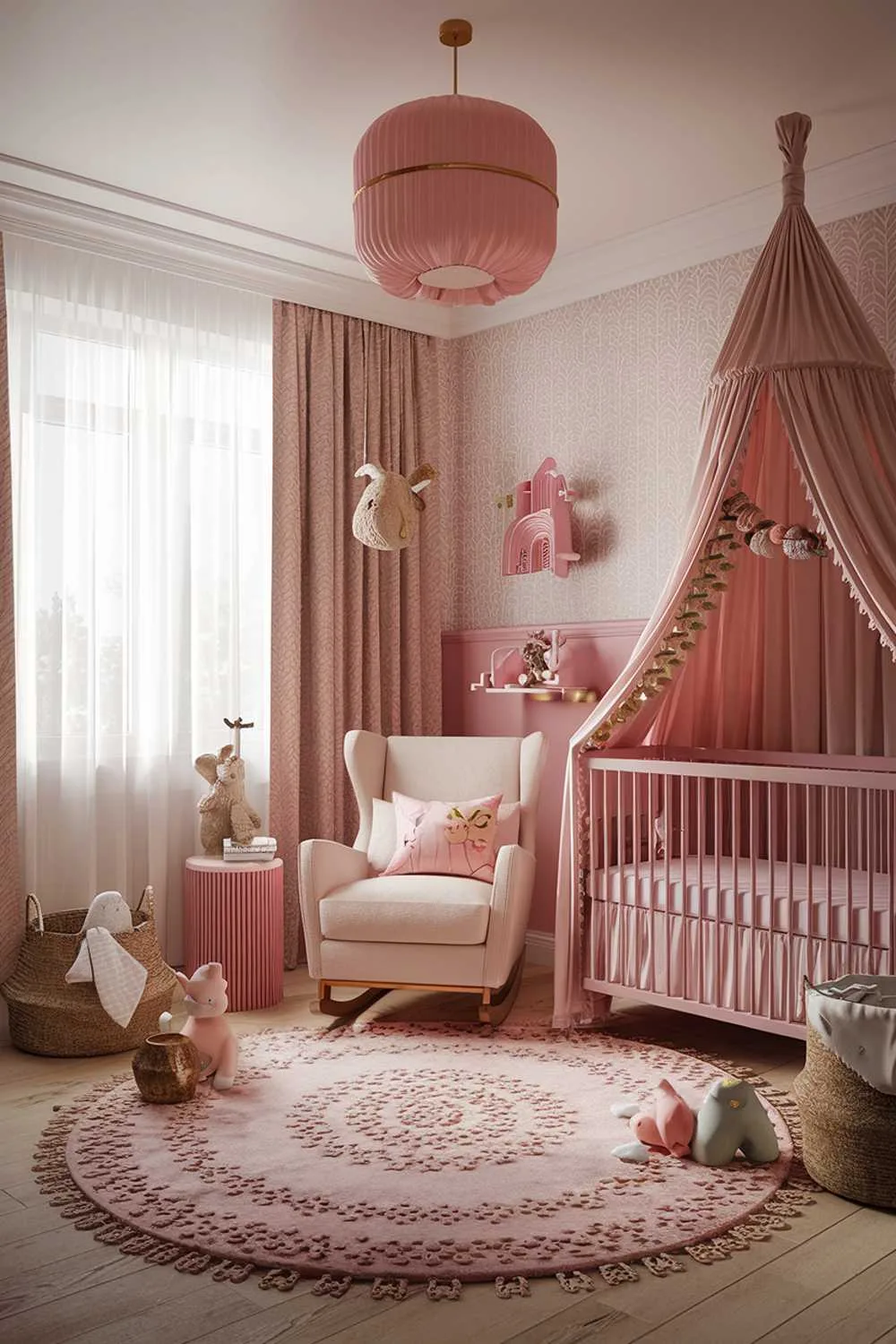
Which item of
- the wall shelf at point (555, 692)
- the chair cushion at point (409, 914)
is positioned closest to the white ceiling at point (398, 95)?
the wall shelf at point (555, 692)

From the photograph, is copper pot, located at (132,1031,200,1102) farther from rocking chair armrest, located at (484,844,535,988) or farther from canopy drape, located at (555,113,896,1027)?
canopy drape, located at (555,113,896,1027)

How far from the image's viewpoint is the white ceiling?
293 centimetres

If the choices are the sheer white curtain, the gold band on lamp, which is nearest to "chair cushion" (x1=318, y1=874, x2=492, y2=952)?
the sheer white curtain

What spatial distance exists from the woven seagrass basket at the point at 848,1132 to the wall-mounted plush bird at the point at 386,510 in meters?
2.58

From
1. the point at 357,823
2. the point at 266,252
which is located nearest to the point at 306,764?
the point at 357,823

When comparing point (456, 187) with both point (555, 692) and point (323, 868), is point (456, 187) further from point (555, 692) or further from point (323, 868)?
point (555, 692)

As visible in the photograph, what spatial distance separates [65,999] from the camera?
358 cm

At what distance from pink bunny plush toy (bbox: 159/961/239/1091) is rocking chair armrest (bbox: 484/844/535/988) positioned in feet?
2.79

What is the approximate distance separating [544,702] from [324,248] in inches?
77.7

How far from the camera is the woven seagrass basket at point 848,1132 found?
2.43 meters

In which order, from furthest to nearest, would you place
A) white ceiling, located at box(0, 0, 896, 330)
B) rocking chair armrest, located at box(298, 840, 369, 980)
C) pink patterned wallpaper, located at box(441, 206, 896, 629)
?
pink patterned wallpaper, located at box(441, 206, 896, 629), rocking chair armrest, located at box(298, 840, 369, 980), white ceiling, located at box(0, 0, 896, 330)

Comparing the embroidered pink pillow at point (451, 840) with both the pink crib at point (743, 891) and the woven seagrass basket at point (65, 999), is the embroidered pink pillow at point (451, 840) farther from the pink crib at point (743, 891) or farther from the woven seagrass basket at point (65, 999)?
the woven seagrass basket at point (65, 999)

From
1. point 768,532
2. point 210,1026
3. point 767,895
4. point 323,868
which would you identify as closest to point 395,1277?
point 210,1026

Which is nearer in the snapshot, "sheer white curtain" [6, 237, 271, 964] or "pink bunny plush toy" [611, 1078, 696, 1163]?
"pink bunny plush toy" [611, 1078, 696, 1163]
